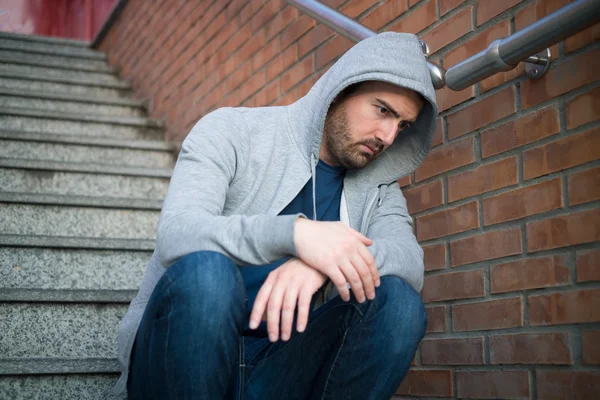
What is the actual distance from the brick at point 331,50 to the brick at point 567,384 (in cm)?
120

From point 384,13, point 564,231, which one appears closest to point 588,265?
point 564,231

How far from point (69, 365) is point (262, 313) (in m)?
0.91

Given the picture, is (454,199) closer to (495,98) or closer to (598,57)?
(495,98)

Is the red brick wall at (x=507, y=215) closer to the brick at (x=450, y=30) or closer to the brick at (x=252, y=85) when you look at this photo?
the brick at (x=450, y=30)

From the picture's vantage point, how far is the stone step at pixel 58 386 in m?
1.92

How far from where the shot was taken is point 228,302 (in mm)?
1266

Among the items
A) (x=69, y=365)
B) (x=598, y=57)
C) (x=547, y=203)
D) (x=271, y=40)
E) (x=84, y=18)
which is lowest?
(x=69, y=365)

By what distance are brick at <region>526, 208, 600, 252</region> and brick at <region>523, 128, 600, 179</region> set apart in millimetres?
103

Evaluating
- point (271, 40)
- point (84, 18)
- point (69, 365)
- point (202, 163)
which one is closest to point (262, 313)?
point (202, 163)

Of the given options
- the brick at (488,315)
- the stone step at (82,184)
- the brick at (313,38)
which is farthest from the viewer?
the stone step at (82,184)

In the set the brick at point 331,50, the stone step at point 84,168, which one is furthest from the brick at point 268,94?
the stone step at point 84,168

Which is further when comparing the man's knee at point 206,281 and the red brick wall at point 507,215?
the red brick wall at point 507,215

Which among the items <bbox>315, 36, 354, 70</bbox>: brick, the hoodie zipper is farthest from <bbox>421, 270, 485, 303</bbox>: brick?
<bbox>315, 36, 354, 70</bbox>: brick

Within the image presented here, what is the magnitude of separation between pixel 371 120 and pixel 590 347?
70 cm
